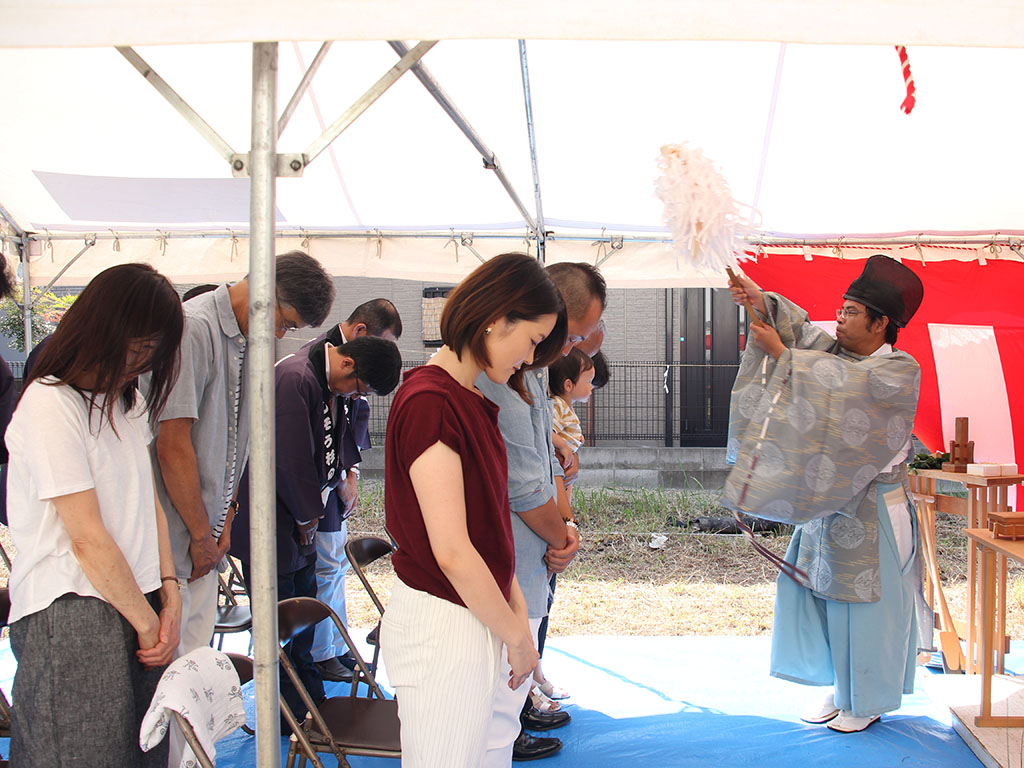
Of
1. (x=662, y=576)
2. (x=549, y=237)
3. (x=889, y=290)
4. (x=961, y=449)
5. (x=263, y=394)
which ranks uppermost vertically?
(x=549, y=237)

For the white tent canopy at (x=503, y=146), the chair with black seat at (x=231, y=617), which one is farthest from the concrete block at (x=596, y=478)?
the chair with black seat at (x=231, y=617)

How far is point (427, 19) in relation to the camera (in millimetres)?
1354

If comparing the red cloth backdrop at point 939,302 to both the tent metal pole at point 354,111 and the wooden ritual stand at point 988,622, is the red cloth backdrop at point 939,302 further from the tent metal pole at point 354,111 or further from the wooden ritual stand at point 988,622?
the tent metal pole at point 354,111

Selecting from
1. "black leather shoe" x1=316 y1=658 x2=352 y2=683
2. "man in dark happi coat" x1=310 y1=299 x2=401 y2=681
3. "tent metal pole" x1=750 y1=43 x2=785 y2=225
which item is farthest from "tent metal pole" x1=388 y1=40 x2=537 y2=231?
"black leather shoe" x1=316 y1=658 x2=352 y2=683

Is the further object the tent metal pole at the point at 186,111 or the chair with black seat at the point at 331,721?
the chair with black seat at the point at 331,721

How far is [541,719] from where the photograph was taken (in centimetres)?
296

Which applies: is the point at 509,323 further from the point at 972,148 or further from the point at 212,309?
the point at 972,148

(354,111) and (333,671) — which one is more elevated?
(354,111)

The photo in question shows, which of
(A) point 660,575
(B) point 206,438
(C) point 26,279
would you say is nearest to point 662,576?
(A) point 660,575

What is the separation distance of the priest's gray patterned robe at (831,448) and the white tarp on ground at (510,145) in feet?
4.56

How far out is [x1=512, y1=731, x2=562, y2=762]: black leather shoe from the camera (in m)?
2.70

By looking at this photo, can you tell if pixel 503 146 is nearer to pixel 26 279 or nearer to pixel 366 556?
pixel 366 556

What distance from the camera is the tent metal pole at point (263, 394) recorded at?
152cm

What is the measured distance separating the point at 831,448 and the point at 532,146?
191 cm
